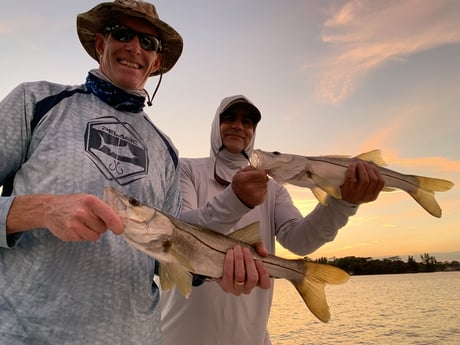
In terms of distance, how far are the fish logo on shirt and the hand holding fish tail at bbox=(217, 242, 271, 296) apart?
0.89 meters

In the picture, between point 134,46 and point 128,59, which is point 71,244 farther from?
point 134,46

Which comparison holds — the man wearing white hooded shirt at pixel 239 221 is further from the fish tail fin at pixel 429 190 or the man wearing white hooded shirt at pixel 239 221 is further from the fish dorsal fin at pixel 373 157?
the fish tail fin at pixel 429 190

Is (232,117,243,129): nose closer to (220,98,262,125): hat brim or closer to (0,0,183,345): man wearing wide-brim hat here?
(220,98,262,125): hat brim

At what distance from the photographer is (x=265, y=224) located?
4395 millimetres

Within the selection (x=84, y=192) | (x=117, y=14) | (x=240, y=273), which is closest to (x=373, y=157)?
(x=240, y=273)

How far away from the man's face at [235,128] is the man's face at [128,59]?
156cm

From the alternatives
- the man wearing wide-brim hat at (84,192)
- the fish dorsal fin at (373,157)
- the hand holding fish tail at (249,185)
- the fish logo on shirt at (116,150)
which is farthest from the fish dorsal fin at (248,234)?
the fish dorsal fin at (373,157)

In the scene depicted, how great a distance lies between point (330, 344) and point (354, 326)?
7.92 metres

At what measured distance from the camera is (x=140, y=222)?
8.18 ft

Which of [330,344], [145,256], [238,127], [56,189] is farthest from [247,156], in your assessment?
[330,344]

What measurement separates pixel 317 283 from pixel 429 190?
1727 millimetres

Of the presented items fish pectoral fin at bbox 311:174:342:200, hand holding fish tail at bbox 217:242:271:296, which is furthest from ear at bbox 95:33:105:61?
fish pectoral fin at bbox 311:174:342:200

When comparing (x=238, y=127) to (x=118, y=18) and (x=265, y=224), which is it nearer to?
(x=265, y=224)

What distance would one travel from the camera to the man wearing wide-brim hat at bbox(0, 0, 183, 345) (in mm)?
2141
